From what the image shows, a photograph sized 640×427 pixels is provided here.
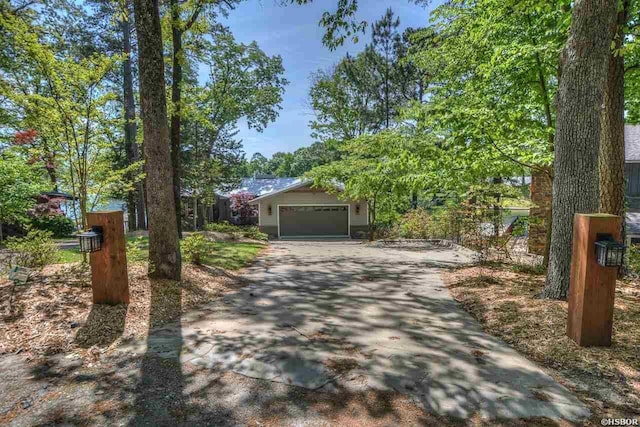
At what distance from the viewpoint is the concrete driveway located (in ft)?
8.32

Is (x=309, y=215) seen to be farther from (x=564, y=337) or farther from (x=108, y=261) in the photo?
(x=564, y=337)

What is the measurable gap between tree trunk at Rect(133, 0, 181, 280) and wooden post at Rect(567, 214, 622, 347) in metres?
5.18

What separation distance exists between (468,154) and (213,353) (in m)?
5.43

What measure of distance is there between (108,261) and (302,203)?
15956mm

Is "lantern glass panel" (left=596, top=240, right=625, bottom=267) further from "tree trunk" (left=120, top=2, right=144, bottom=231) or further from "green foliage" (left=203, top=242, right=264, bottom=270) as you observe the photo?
"tree trunk" (left=120, top=2, right=144, bottom=231)

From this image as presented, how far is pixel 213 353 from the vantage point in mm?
3240

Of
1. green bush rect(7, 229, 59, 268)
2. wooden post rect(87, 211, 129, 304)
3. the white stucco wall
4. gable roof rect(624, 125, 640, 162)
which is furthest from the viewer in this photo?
the white stucco wall

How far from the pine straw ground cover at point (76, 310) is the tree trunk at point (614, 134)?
6.64 meters

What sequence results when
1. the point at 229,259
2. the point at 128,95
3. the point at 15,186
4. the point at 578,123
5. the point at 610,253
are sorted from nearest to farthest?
the point at 610,253, the point at 578,123, the point at 15,186, the point at 229,259, the point at 128,95

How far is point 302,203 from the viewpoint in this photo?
20.0 meters

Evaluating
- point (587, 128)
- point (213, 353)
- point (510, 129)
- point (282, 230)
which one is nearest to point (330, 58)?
point (282, 230)

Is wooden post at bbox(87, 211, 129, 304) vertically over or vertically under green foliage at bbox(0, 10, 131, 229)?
under

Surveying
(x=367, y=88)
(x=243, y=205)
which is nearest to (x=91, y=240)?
(x=243, y=205)

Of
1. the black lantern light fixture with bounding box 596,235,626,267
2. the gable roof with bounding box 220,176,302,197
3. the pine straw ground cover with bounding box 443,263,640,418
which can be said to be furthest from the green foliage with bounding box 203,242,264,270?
the gable roof with bounding box 220,176,302,197
